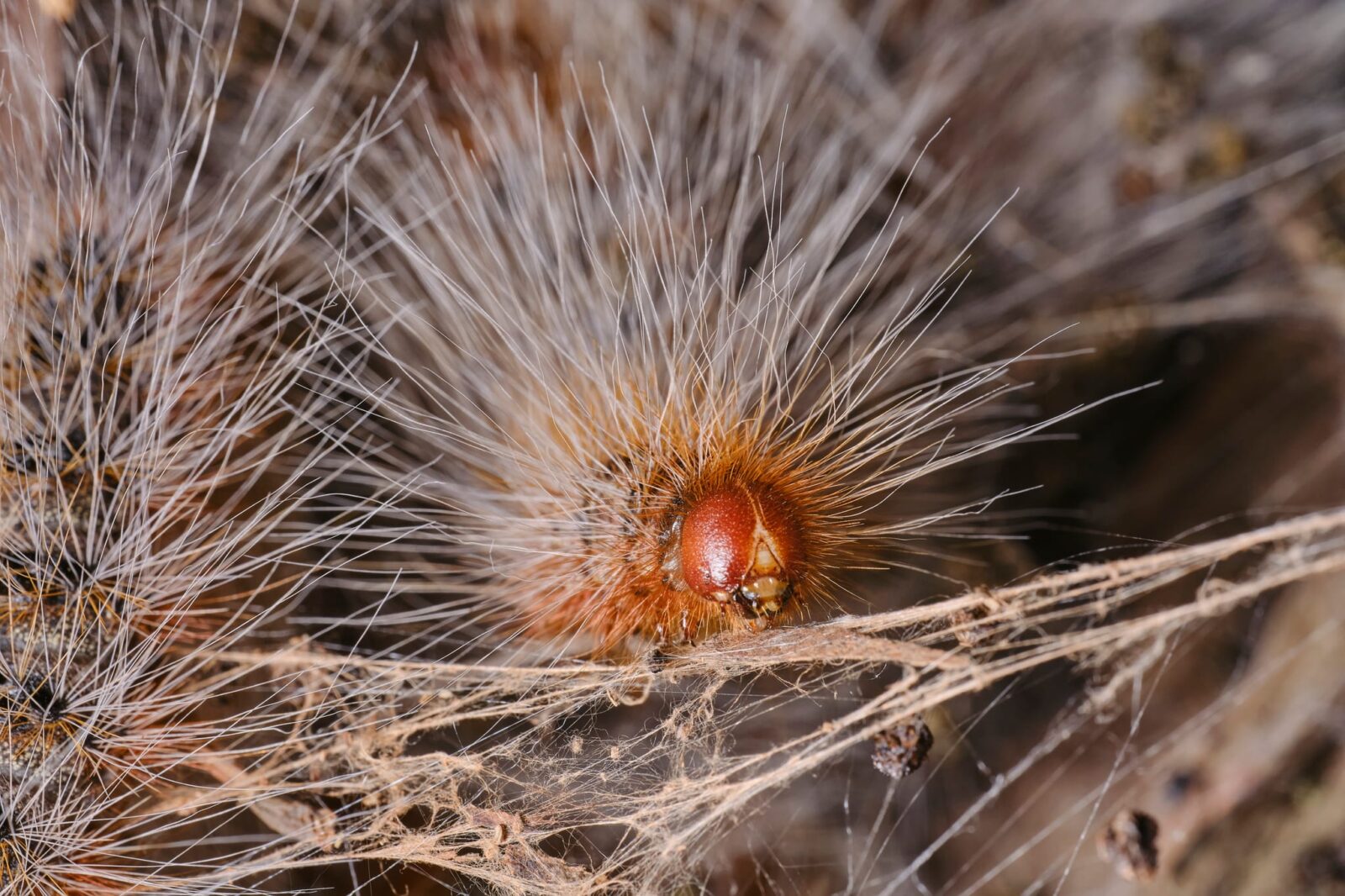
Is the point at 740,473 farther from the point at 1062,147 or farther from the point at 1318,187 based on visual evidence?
the point at 1318,187

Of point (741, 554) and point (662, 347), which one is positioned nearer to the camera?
point (741, 554)

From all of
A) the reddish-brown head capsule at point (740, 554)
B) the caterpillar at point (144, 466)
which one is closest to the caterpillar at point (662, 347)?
the reddish-brown head capsule at point (740, 554)

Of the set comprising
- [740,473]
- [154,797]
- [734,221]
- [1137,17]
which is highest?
[1137,17]

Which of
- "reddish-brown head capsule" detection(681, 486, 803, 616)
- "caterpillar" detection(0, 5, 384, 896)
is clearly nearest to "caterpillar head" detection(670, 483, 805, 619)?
"reddish-brown head capsule" detection(681, 486, 803, 616)

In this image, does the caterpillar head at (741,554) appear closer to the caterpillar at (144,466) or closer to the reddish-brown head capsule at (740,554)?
the reddish-brown head capsule at (740,554)

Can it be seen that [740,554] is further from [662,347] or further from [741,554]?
[662,347]

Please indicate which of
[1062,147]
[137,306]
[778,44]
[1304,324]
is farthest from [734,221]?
[1304,324]

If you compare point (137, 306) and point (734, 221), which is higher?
point (734, 221)

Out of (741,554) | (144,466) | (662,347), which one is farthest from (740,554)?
(144,466)

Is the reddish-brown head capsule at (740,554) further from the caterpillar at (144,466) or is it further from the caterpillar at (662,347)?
the caterpillar at (144,466)
